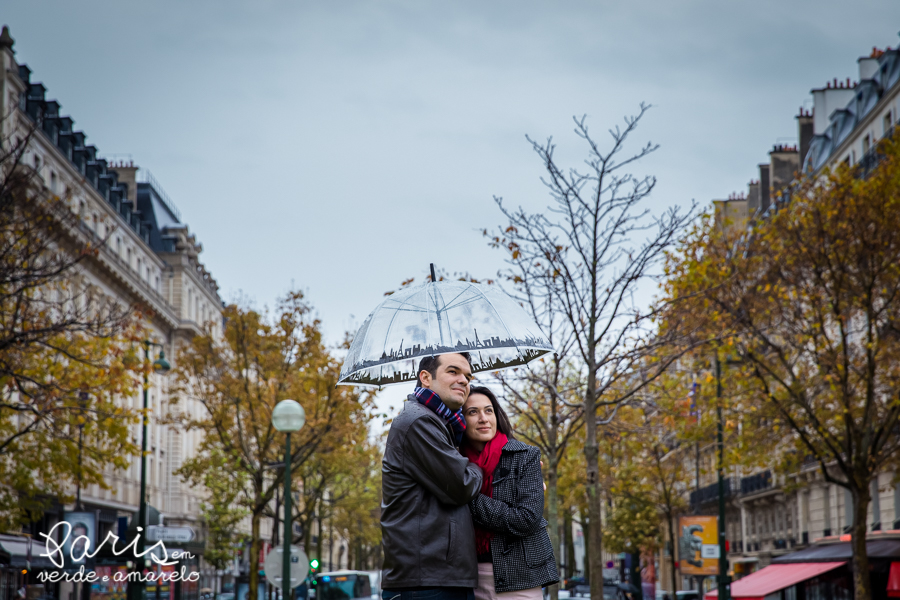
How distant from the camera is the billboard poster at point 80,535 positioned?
83.0 ft

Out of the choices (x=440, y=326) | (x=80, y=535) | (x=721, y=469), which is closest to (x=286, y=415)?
(x=80, y=535)

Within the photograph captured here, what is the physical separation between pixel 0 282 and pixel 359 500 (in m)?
44.8

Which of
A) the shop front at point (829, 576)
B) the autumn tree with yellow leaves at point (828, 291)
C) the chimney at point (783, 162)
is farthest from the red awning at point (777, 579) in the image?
the chimney at point (783, 162)

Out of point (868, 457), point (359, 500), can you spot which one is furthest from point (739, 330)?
point (359, 500)

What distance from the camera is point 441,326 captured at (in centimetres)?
599

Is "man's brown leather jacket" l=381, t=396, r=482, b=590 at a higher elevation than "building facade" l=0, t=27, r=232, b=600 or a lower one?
lower

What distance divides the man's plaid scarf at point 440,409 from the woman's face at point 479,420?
9 centimetres

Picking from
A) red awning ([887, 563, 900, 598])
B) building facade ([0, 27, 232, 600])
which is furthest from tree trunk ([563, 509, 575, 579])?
red awning ([887, 563, 900, 598])

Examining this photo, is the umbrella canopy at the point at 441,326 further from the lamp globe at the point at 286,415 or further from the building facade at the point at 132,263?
the building facade at the point at 132,263

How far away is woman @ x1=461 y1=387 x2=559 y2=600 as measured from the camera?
4.92 m

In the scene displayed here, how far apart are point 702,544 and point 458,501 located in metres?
26.9

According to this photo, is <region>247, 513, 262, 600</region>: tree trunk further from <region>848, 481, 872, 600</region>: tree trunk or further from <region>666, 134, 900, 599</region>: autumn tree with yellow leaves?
<region>848, 481, 872, 600</region>: tree trunk

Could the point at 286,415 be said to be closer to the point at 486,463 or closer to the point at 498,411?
the point at 498,411

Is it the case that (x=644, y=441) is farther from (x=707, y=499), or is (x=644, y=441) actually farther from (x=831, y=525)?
(x=707, y=499)
